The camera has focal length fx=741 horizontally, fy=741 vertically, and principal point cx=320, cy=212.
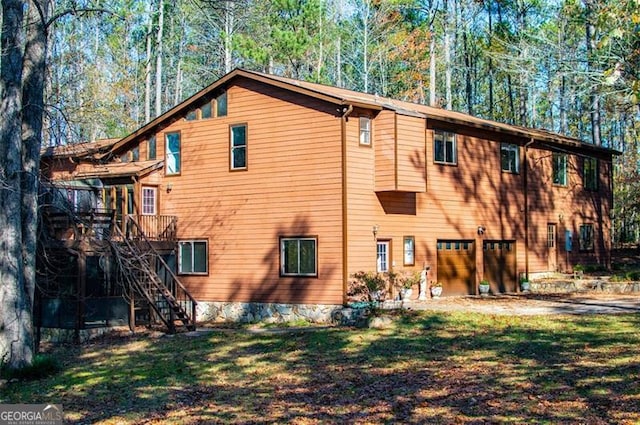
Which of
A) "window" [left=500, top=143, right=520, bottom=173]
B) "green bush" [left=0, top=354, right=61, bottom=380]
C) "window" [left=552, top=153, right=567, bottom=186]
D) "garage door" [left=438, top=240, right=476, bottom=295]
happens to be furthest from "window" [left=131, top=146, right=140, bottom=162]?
"window" [left=552, top=153, right=567, bottom=186]

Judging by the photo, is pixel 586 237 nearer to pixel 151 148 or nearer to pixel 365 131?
pixel 365 131

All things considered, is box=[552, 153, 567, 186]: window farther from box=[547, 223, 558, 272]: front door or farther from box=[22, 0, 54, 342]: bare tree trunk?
box=[22, 0, 54, 342]: bare tree trunk

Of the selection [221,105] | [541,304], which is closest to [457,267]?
[541,304]

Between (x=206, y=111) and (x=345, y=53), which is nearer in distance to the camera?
(x=206, y=111)

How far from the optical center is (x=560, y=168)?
99.0ft

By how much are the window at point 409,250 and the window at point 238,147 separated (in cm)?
559

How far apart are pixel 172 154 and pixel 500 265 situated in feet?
40.3

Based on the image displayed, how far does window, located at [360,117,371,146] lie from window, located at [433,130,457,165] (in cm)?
306

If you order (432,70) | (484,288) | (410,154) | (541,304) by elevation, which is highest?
(432,70)

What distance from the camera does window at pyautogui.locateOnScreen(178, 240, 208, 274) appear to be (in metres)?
24.1

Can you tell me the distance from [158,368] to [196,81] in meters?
38.0

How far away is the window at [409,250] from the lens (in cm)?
2302

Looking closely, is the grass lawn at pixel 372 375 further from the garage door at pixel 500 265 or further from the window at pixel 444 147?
the garage door at pixel 500 265

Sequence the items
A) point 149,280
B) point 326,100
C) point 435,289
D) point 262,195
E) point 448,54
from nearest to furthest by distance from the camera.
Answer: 1. point 326,100
2. point 149,280
3. point 262,195
4. point 435,289
5. point 448,54
